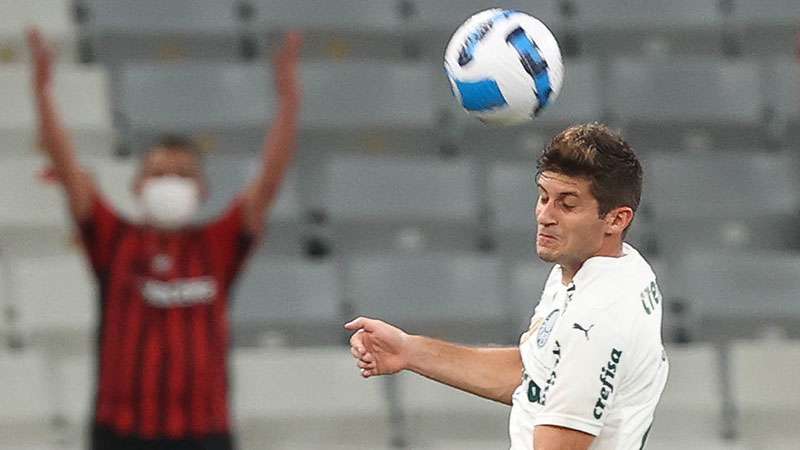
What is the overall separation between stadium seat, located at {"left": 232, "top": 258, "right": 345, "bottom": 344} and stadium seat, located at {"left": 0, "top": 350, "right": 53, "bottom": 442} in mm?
900

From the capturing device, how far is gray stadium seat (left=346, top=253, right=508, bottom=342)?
24.3 ft

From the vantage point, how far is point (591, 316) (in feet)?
11.7

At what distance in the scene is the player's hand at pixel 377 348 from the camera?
394 cm

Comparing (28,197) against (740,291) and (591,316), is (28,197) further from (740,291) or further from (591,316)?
(591,316)

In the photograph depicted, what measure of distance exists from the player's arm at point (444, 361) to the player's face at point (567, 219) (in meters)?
0.50

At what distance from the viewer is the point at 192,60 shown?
28.9 feet

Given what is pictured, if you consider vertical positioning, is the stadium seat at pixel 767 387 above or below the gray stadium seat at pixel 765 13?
below

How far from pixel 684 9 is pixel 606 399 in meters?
5.90

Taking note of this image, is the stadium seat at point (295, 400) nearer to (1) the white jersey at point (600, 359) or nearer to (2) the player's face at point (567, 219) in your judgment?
(1) the white jersey at point (600, 359)

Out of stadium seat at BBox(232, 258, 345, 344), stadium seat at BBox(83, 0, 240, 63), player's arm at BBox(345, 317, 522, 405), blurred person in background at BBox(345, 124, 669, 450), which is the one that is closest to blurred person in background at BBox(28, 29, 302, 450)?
stadium seat at BBox(232, 258, 345, 344)

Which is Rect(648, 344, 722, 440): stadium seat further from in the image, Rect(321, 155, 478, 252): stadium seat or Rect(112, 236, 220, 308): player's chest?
Rect(112, 236, 220, 308): player's chest

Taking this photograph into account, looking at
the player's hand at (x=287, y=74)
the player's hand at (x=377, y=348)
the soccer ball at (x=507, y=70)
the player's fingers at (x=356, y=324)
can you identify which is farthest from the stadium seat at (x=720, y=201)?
the player's fingers at (x=356, y=324)

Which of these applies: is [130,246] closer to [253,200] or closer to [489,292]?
[253,200]

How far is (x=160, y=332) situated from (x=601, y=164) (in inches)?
100
